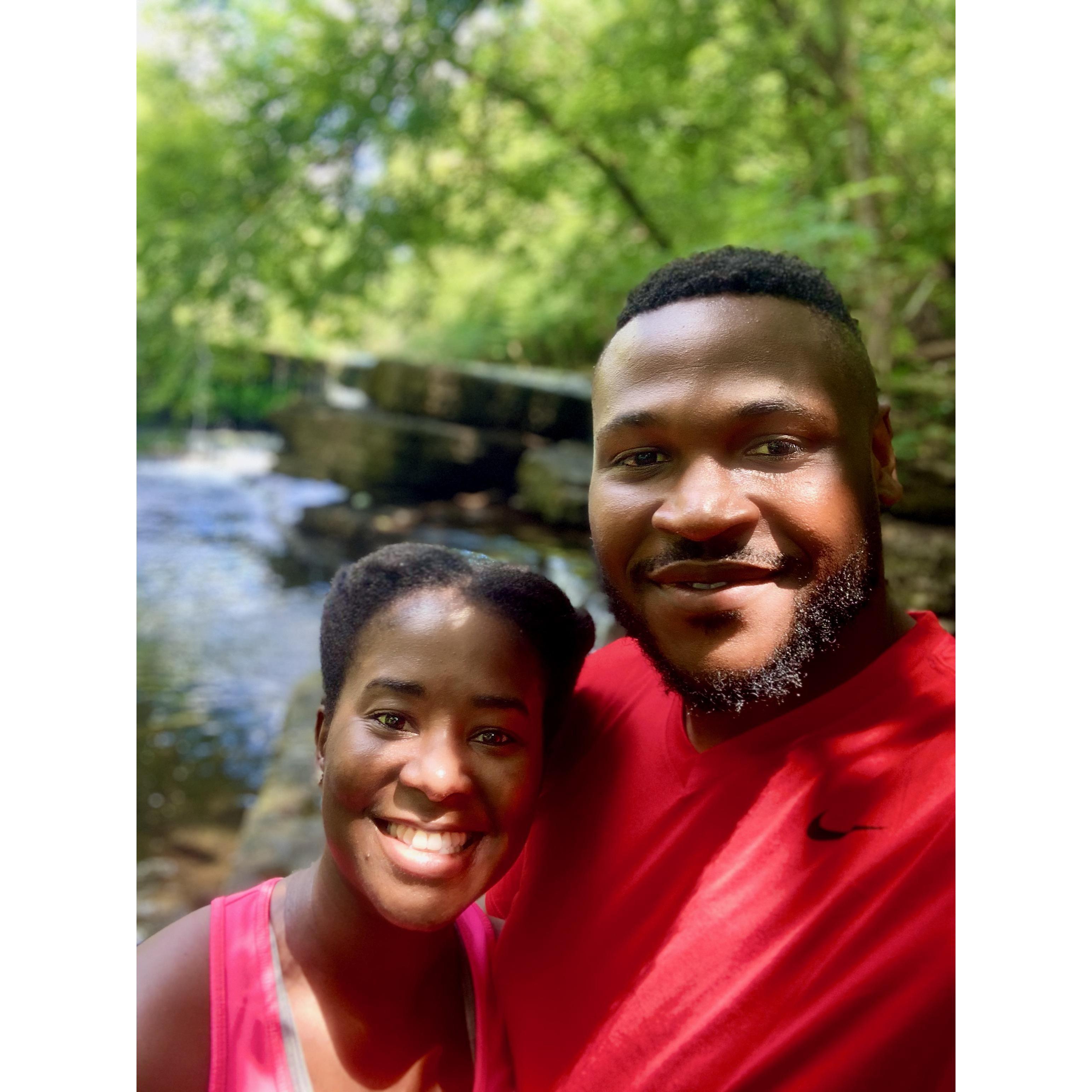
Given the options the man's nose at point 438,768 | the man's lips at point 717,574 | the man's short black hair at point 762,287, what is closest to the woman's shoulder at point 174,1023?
the man's nose at point 438,768

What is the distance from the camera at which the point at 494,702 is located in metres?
1.30

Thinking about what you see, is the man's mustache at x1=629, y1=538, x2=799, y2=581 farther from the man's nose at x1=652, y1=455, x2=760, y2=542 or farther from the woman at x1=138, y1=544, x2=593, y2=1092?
the woman at x1=138, y1=544, x2=593, y2=1092

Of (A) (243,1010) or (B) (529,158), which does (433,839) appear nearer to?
(A) (243,1010)

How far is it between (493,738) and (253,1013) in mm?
503

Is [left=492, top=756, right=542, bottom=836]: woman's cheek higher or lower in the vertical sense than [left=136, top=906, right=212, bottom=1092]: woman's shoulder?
higher

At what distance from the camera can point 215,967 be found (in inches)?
50.6

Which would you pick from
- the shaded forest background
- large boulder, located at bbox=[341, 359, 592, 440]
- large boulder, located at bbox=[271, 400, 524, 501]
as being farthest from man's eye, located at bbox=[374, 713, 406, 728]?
large boulder, located at bbox=[271, 400, 524, 501]

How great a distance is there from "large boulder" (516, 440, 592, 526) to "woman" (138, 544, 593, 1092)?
6.25m

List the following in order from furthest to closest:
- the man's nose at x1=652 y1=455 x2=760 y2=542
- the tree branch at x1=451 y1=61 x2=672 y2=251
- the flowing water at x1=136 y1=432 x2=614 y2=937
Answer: the tree branch at x1=451 y1=61 x2=672 y2=251
the flowing water at x1=136 y1=432 x2=614 y2=937
the man's nose at x1=652 y1=455 x2=760 y2=542

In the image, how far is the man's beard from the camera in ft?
3.95

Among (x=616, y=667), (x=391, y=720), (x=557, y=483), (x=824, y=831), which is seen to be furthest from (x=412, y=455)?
(x=824, y=831)

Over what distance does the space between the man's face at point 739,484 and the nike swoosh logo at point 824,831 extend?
20cm
